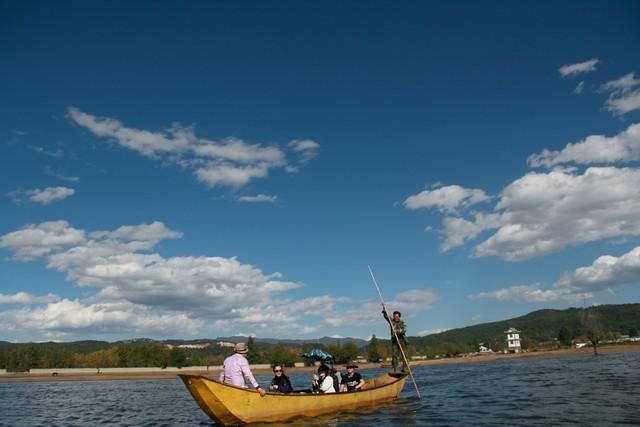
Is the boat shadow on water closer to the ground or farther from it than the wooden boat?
closer to the ground

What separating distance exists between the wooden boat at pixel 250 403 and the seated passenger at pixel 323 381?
0.77m

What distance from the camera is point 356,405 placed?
23.1 m

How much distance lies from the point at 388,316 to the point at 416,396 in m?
5.94

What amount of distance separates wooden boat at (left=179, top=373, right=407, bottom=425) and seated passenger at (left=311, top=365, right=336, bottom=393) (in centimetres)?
77

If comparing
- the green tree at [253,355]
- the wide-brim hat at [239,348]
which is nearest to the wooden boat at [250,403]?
the wide-brim hat at [239,348]

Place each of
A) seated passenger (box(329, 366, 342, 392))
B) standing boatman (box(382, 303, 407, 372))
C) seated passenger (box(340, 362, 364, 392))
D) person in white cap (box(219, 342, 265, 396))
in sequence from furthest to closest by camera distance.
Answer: standing boatman (box(382, 303, 407, 372)) < seated passenger (box(340, 362, 364, 392)) < seated passenger (box(329, 366, 342, 392)) < person in white cap (box(219, 342, 265, 396))

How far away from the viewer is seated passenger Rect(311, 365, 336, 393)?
72.9 ft

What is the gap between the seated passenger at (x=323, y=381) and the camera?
22234 mm

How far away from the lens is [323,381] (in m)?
22.4

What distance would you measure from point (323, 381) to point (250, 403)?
5509 millimetres

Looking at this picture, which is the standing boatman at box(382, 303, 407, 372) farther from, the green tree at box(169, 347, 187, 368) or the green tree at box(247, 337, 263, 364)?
the green tree at box(247, 337, 263, 364)

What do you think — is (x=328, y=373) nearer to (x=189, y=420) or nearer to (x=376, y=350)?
(x=189, y=420)

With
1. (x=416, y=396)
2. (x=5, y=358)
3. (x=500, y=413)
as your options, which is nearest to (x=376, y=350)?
(x=5, y=358)

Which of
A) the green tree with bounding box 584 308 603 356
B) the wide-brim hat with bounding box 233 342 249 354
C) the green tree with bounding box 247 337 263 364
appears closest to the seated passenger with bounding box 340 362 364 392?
the wide-brim hat with bounding box 233 342 249 354
